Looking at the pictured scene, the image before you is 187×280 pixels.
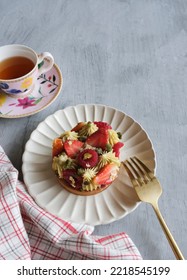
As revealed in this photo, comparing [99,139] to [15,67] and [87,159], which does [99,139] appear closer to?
[87,159]

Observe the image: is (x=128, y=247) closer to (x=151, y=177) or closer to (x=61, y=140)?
(x=151, y=177)

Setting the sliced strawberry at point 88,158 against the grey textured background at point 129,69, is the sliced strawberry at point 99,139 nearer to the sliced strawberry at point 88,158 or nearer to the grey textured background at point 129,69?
the sliced strawberry at point 88,158

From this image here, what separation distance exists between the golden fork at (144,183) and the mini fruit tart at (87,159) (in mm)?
40

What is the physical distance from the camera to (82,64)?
1.30m

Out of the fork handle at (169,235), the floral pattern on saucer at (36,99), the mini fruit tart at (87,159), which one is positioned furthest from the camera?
the floral pattern on saucer at (36,99)

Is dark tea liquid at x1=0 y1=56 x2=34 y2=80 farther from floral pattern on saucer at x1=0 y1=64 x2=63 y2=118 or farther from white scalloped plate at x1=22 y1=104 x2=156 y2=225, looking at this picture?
white scalloped plate at x1=22 y1=104 x2=156 y2=225

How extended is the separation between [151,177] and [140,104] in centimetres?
33

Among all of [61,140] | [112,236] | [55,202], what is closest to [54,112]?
[61,140]

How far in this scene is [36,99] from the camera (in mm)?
1166

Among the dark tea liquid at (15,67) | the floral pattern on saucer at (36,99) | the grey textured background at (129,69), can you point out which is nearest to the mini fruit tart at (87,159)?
the grey textured background at (129,69)

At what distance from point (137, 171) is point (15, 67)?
537 millimetres

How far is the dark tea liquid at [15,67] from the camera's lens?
1163 millimetres

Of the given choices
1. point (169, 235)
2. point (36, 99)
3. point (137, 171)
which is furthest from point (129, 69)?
point (169, 235)

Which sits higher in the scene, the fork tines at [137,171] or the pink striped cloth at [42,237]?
the fork tines at [137,171]
